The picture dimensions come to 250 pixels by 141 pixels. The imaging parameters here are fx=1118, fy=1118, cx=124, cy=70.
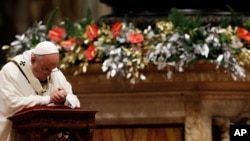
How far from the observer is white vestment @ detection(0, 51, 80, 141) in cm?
688

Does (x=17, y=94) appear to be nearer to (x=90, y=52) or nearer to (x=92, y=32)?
(x=90, y=52)

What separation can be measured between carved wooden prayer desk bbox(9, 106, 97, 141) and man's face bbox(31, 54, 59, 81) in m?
0.28

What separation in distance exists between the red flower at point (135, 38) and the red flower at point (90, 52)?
0.30 metres

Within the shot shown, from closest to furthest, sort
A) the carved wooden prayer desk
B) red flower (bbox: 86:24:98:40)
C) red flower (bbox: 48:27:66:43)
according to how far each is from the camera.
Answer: the carved wooden prayer desk → red flower (bbox: 86:24:98:40) → red flower (bbox: 48:27:66:43)

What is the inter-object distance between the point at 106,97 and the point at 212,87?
85cm

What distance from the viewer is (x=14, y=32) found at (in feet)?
50.2

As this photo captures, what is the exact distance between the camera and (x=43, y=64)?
692 cm

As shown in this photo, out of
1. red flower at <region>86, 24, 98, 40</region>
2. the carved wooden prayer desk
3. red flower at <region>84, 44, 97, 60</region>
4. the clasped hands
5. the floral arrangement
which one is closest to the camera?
the carved wooden prayer desk

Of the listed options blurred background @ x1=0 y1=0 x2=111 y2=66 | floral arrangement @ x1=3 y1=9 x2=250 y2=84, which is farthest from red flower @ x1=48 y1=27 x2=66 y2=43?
blurred background @ x1=0 y1=0 x2=111 y2=66

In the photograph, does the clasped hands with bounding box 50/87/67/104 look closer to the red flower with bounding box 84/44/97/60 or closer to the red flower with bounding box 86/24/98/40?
the red flower with bounding box 84/44/97/60

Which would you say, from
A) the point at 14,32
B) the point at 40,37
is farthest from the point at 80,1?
the point at 40,37

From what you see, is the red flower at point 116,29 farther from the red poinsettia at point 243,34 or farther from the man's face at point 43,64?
the man's face at point 43,64

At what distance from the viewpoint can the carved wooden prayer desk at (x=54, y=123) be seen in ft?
21.9

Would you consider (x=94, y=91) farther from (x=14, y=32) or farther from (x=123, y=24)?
(x=14, y=32)
